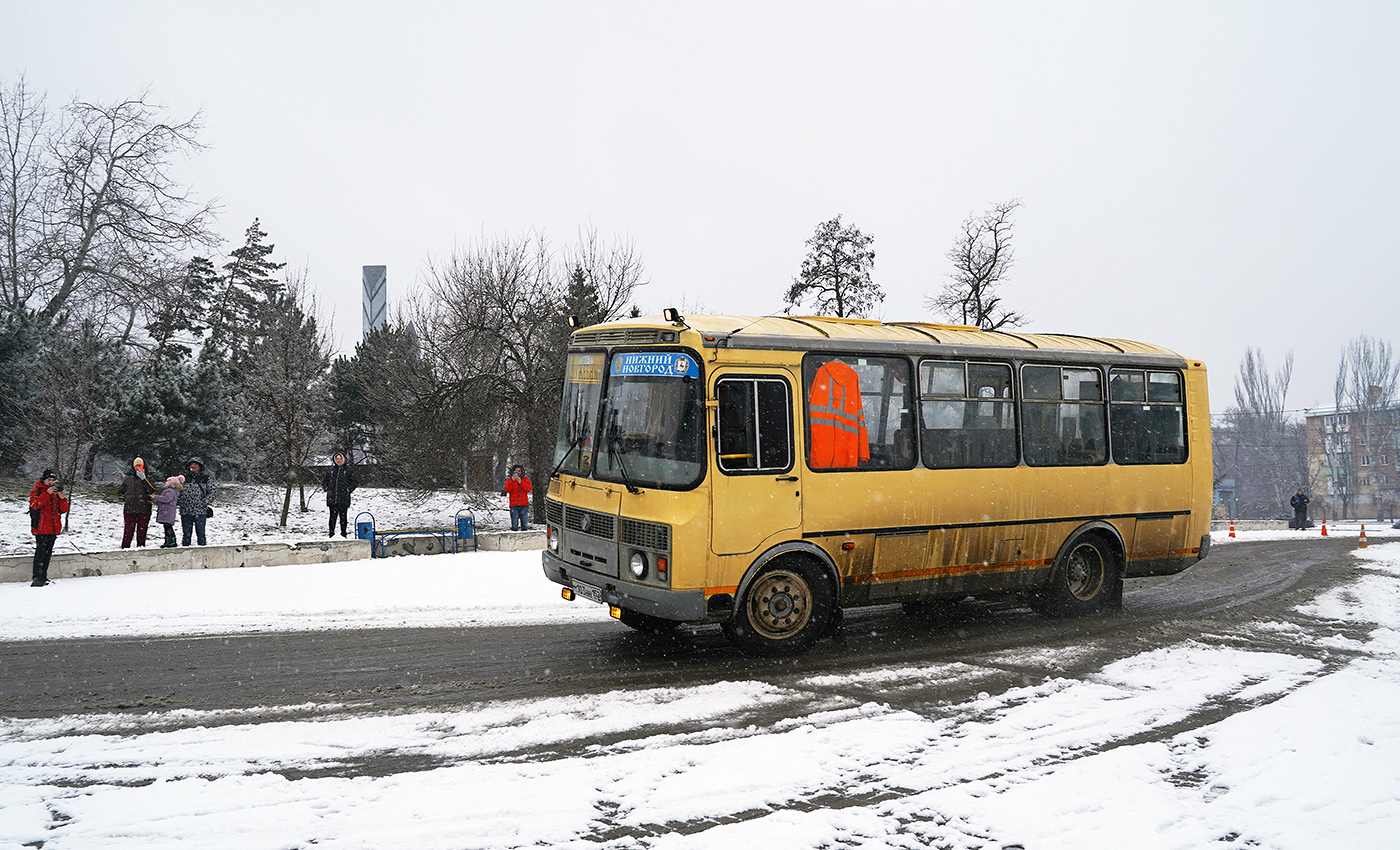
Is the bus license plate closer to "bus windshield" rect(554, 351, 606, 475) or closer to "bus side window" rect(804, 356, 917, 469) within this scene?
"bus windshield" rect(554, 351, 606, 475)

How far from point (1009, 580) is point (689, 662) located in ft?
13.1

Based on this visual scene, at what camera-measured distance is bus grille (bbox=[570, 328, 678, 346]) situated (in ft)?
25.6

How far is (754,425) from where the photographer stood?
7805mm

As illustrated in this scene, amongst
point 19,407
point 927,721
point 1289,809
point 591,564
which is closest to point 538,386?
point 19,407

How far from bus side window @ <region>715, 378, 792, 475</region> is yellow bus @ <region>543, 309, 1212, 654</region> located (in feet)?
0.06

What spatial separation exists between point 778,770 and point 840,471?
356cm

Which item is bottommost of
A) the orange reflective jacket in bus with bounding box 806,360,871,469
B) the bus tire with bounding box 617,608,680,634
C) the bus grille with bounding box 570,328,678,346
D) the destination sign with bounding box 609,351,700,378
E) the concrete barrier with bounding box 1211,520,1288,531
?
the concrete barrier with bounding box 1211,520,1288,531

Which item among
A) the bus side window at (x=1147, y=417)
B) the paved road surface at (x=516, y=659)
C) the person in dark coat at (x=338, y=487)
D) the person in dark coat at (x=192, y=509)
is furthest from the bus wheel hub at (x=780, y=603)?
the person in dark coat at (x=338, y=487)

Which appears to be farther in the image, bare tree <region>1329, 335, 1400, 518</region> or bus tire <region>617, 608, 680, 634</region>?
bare tree <region>1329, 335, 1400, 518</region>

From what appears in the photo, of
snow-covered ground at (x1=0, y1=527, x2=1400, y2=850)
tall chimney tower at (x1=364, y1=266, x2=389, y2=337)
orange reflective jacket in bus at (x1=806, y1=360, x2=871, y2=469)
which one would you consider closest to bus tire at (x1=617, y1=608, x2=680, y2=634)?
snow-covered ground at (x1=0, y1=527, x2=1400, y2=850)

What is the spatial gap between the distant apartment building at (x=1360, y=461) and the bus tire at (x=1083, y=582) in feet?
238

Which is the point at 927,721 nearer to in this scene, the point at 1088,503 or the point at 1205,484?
the point at 1088,503

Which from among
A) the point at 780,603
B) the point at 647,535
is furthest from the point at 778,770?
the point at 780,603

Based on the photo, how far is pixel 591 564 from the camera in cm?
811
